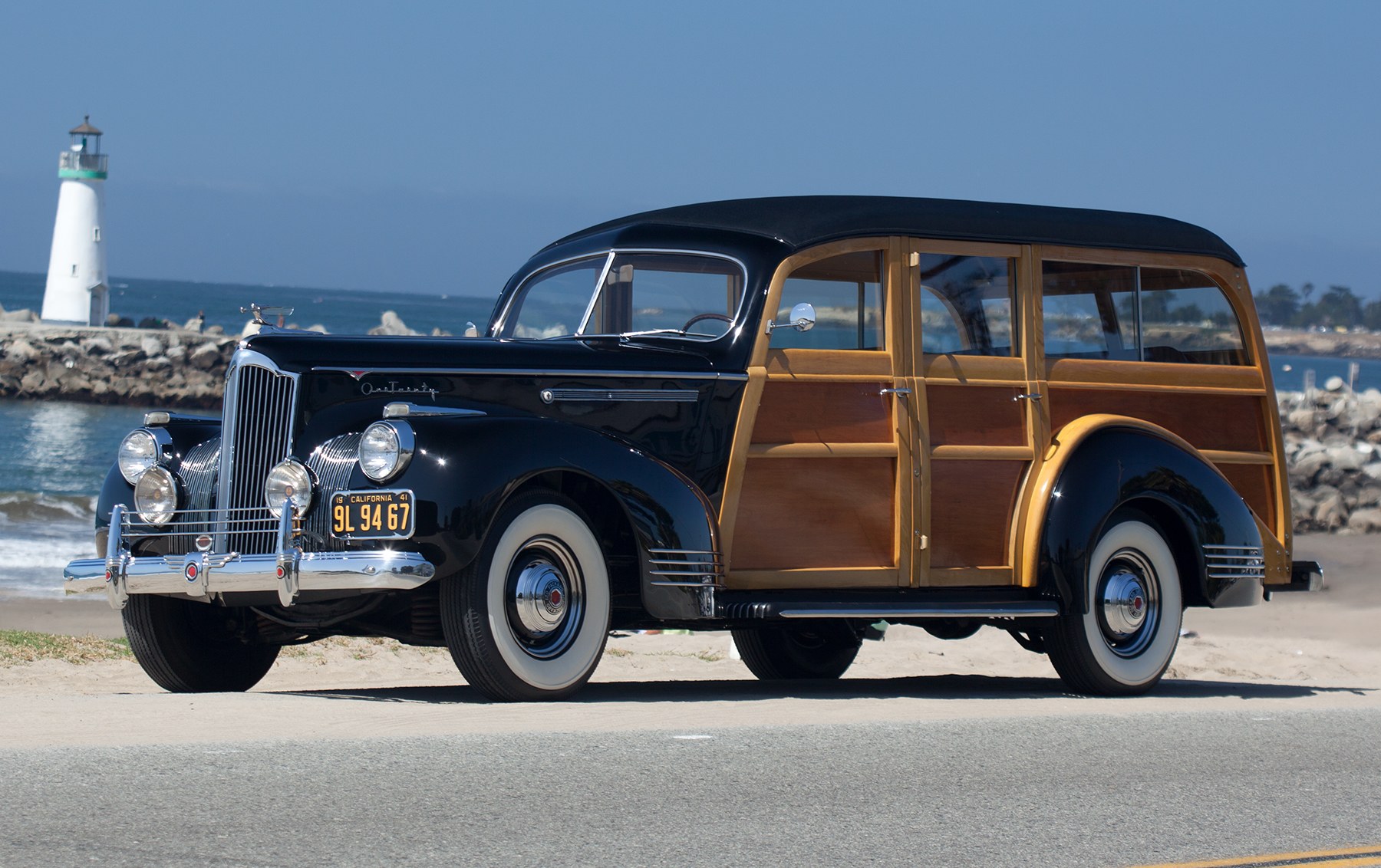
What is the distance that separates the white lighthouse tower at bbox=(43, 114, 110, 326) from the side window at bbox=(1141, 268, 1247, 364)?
2813 inches

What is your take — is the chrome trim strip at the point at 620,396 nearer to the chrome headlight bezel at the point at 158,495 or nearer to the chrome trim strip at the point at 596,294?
the chrome trim strip at the point at 596,294

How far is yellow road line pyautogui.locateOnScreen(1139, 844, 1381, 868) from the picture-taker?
4855mm

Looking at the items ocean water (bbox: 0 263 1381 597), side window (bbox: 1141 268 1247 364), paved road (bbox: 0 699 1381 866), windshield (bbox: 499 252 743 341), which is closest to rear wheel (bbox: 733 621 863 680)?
side window (bbox: 1141 268 1247 364)

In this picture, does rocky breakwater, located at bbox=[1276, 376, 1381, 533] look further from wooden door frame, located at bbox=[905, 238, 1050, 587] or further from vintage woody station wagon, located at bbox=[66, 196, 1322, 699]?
wooden door frame, located at bbox=[905, 238, 1050, 587]

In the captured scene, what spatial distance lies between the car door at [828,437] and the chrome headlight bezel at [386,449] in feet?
5.46

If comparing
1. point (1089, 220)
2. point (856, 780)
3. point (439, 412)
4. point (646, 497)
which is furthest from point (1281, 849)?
point (1089, 220)

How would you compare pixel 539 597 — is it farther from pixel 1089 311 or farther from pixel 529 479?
pixel 1089 311

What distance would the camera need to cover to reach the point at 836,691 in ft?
29.3

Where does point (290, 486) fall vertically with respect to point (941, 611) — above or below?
above

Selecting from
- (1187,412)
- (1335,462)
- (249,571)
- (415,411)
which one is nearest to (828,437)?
(415,411)

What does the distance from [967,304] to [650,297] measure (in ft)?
5.34

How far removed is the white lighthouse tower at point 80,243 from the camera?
74.6 m

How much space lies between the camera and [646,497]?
7508 mm

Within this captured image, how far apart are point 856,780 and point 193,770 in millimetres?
2154
